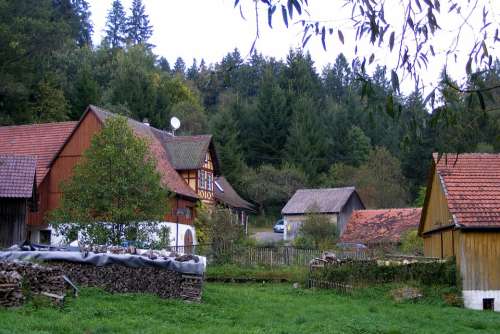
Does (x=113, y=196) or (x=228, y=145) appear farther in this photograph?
(x=228, y=145)

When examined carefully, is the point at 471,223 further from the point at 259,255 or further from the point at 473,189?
the point at 259,255

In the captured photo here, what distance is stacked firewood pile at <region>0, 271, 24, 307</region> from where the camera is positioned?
15656 mm

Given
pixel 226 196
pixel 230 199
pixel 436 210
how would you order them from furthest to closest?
1. pixel 226 196
2. pixel 230 199
3. pixel 436 210

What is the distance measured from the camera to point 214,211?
3609 centimetres

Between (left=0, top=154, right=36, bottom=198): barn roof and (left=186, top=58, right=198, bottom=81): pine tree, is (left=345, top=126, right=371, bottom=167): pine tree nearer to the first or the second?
(left=186, top=58, right=198, bottom=81): pine tree

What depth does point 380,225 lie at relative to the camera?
50.5 meters

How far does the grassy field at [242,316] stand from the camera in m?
14.6

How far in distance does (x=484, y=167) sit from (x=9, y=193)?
19.2 meters

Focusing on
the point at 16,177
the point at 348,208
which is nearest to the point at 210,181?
the point at 348,208

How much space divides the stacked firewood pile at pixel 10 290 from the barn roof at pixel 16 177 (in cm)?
1225

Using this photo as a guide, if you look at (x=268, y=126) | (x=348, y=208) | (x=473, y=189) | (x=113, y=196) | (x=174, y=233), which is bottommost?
(x=174, y=233)

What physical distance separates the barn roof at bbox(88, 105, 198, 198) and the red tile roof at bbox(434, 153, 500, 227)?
1724 centimetres

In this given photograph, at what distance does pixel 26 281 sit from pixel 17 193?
1198cm

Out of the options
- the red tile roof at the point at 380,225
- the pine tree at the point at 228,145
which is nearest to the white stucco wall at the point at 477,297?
the red tile roof at the point at 380,225
